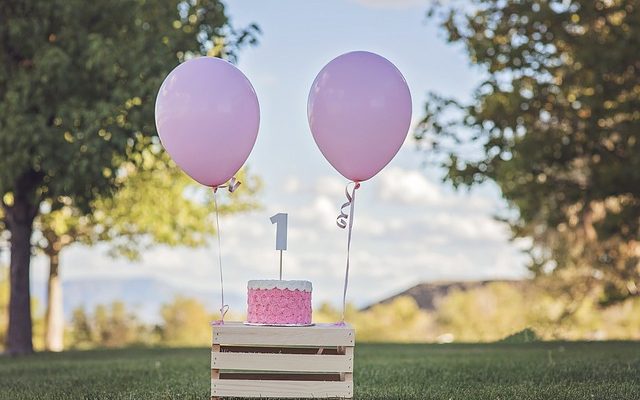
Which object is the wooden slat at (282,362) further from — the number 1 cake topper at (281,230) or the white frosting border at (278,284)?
the number 1 cake topper at (281,230)

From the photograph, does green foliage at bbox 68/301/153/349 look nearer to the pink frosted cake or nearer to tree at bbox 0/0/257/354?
tree at bbox 0/0/257/354

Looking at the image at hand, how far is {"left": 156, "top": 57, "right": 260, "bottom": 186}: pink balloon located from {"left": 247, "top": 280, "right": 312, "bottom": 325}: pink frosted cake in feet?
3.08

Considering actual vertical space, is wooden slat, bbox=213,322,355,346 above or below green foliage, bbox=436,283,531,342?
below

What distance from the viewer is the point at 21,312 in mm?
14180

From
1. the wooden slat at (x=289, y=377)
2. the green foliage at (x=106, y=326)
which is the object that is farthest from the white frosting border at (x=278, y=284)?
the green foliage at (x=106, y=326)

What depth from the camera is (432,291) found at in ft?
127

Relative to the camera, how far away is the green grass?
265 inches

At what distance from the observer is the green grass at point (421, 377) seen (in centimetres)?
673

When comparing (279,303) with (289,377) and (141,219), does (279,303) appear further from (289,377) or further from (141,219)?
(141,219)

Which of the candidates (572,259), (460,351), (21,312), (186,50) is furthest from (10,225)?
(572,259)

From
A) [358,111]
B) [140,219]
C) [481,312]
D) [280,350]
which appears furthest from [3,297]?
[358,111]

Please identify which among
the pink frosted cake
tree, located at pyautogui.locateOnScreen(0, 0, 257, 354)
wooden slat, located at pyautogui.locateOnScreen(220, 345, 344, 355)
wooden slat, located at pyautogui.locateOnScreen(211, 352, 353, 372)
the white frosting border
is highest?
tree, located at pyautogui.locateOnScreen(0, 0, 257, 354)

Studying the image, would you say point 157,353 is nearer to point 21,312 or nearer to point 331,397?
point 21,312

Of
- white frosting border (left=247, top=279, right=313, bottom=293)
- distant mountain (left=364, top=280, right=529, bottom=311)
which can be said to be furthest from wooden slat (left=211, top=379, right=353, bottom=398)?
distant mountain (left=364, top=280, right=529, bottom=311)
